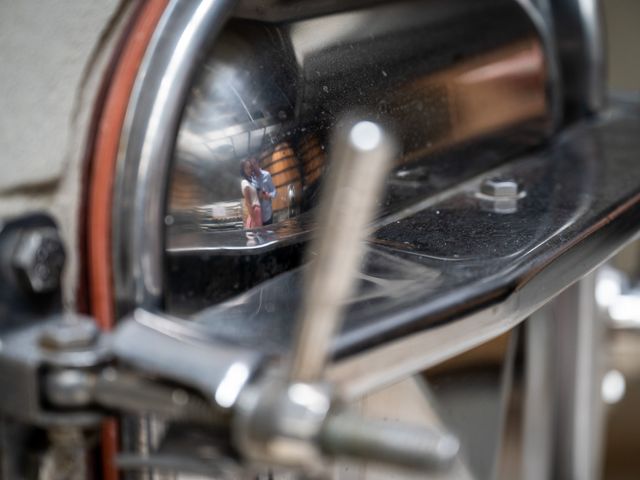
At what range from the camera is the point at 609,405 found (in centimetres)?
207

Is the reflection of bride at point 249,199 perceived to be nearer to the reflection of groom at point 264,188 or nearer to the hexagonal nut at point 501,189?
the reflection of groom at point 264,188

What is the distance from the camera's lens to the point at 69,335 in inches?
17.9

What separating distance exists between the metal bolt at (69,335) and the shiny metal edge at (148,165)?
0.16ft

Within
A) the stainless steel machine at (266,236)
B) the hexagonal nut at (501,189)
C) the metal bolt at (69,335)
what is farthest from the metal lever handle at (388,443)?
the hexagonal nut at (501,189)

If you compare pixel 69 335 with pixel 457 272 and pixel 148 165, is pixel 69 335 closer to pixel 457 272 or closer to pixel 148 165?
pixel 148 165

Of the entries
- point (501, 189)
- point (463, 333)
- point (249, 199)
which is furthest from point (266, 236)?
point (501, 189)

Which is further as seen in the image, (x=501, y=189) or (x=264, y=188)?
(x=501, y=189)

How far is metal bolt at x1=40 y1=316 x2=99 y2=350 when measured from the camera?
45 centimetres

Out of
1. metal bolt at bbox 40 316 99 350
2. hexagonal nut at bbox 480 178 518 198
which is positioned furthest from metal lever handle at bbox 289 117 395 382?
hexagonal nut at bbox 480 178 518 198

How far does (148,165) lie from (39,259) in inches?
3.2

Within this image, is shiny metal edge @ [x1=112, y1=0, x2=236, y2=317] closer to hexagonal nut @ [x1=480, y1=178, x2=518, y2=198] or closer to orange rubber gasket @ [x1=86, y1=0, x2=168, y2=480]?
orange rubber gasket @ [x1=86, y1=0, x2=168, y2=480]

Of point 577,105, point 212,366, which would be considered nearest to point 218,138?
point 212,366

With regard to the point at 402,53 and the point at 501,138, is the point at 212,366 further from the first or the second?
the point at 501,138

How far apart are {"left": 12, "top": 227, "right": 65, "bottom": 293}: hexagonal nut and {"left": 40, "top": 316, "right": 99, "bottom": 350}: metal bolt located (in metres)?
0.03
